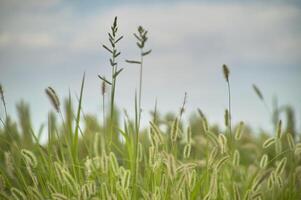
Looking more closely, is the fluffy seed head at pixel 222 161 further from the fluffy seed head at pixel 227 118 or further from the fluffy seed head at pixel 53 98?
the fluffy seed head at pixel 53 98

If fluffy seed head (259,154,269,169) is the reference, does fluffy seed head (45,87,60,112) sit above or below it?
above

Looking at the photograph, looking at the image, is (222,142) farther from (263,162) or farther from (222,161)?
(263,162)

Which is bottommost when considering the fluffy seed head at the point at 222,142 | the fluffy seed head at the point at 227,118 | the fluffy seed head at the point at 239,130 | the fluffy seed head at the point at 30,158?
the fluffy seed head at the point at 30,158

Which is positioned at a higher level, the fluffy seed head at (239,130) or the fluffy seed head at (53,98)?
the fluffy seed head at (53,98)

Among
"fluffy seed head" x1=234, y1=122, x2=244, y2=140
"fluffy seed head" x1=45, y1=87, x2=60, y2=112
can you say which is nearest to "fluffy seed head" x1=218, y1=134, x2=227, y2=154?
"fluffy seed head" x1=234, y1=122, x2=244, y2=140

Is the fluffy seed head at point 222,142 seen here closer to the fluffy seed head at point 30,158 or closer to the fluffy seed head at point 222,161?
the fluffy seed head at point 222,161

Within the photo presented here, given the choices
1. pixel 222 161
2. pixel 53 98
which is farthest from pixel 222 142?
pixel 53 98

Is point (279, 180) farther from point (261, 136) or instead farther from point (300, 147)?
point (261, 136)

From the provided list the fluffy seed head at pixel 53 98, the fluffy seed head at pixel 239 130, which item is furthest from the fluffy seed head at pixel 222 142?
the fluffy seed head at pixel 53 98

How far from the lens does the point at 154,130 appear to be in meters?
1.93

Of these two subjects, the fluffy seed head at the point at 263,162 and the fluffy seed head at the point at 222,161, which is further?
the fluffy seed head at the point at 263,162

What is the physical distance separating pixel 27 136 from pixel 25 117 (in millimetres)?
249

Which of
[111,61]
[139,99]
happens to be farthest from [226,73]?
[111,61]

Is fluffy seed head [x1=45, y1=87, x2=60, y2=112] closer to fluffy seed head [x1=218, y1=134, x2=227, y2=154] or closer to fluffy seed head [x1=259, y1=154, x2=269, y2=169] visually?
fluffy seed head [x1=218, y1=134, x2=227, y2=154]
